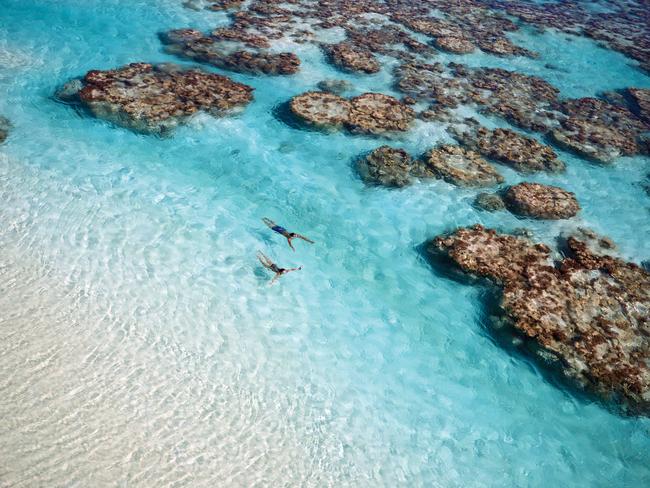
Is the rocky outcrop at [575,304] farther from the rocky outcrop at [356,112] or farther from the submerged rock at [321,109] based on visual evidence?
the submerged rock at [321,109]

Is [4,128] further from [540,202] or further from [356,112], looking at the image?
[540,202]

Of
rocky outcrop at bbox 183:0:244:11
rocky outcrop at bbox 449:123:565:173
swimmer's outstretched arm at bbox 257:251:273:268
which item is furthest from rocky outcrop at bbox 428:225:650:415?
rocky outcrop at bbox 183:0:244:11

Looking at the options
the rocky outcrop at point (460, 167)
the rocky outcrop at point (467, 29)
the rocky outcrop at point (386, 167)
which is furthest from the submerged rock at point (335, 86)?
the rocky outcrop at point (467, 29)

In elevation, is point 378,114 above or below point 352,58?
below

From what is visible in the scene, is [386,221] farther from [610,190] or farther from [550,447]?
[610,190]

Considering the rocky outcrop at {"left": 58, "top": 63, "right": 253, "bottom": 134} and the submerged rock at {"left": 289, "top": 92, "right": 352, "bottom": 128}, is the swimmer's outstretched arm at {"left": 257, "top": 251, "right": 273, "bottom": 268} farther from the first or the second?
the submerged rock at {"left": 289, "top": 92, "right": 352, "bottom": 128}

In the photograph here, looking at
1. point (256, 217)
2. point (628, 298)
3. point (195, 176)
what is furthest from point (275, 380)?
point (628, 298)

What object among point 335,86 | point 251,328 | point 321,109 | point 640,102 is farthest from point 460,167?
point 640,102
